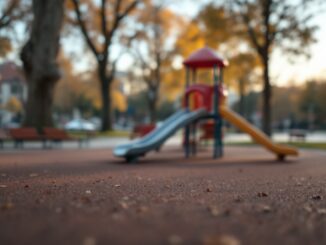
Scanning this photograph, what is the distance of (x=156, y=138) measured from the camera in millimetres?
12961

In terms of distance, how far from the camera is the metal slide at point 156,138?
40.4 ft

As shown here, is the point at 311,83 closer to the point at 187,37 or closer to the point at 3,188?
the point at 187,37

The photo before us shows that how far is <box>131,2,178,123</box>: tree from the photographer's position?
33.9 m

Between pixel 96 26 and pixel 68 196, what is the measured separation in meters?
28.8

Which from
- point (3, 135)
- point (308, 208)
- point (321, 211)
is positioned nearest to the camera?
point (321, 211)

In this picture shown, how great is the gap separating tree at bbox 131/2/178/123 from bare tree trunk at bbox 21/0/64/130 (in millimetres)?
14810

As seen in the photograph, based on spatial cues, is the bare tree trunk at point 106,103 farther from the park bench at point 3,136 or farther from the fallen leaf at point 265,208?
the fallen leaf at point 265,208

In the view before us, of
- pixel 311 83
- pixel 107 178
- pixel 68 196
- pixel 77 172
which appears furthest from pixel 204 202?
pixel 311 83

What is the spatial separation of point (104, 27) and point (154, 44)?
8222 mm

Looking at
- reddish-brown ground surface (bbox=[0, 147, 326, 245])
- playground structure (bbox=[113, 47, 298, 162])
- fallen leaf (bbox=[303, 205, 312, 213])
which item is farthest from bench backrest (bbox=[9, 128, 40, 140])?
A: fallen leaf (bbox=[303, 205, 312, 213])

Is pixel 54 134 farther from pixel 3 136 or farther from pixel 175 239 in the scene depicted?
pixel 175 239

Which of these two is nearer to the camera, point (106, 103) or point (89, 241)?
point (89, 241)

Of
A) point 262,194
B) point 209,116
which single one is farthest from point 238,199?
point 209,116

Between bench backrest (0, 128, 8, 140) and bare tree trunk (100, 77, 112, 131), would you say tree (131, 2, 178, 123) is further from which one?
bench backrest (0, 128, 8, 140)
